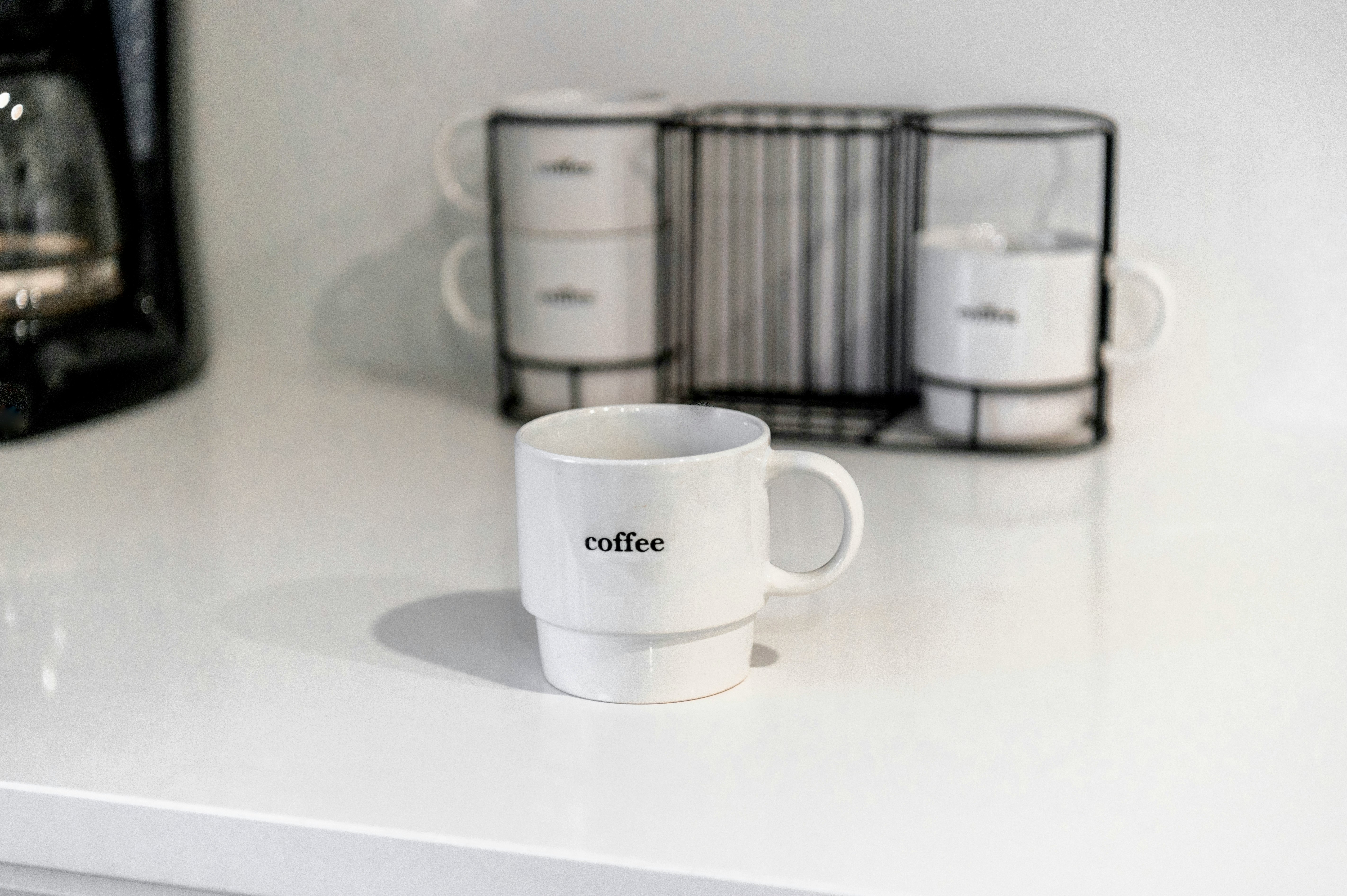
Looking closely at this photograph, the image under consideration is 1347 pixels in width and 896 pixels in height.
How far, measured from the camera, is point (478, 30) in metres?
1.04

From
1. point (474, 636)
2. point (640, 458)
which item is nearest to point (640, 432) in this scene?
point (640, 458)

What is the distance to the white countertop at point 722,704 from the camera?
44 centimetres

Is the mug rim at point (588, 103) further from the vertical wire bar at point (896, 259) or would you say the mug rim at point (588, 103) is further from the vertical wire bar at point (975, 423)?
the vertical wire bar at point (975, 423)

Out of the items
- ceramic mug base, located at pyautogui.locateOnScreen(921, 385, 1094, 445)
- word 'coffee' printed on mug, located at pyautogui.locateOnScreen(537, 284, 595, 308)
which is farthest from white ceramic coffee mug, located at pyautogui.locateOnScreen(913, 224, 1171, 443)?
word 'coffee' printed on mug, located at pyautogui.locateOnScreen(537, 284, 595, 308)

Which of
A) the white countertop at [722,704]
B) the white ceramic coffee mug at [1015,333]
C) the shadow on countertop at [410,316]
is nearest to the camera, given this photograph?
the white countertop at [722,704]

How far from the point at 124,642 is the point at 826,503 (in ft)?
1.25

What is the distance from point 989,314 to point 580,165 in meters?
0.28

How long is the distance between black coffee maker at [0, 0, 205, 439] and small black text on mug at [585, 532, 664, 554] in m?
0.55

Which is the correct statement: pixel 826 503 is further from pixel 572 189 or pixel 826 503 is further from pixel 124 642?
pixel 124 642

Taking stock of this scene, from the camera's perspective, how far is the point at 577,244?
3.02 feet

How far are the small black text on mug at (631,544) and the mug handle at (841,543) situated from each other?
0.19ft

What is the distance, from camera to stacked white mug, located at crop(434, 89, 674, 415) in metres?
0.91

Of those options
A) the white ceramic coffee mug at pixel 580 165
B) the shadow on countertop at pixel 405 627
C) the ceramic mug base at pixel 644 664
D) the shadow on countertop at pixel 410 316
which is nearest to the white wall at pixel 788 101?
the shadow on countertop at pixel 410 316

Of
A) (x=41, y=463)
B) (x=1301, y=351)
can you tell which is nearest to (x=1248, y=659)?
(x=1301, y=351)
